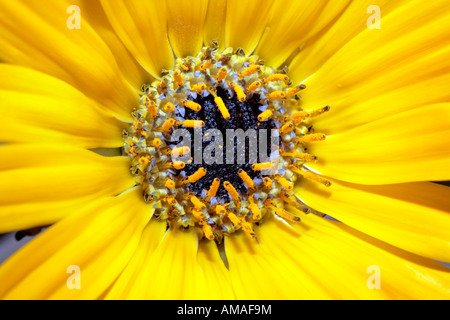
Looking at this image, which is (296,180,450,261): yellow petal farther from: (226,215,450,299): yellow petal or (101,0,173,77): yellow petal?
(101,0,173,77): yellow petal

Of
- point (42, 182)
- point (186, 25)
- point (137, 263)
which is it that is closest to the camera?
point (42, 182)

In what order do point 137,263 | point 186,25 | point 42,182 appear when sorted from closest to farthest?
point 42,182
point 137,263
point 186,25

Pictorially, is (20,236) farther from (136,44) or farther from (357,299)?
(357,299)

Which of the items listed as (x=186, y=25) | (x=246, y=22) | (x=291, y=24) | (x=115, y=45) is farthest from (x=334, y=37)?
(x=115, y=45)

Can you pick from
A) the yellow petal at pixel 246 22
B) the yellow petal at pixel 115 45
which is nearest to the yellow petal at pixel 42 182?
the yellow petal at pixel 115 45

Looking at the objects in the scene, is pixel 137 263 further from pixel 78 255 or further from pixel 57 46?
pixel 57 46

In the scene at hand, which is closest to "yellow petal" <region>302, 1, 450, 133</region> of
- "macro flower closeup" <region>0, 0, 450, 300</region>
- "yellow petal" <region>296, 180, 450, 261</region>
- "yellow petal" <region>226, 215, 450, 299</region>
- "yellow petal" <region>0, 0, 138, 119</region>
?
"macro flower closeup" <region>0, 0, 450, 300</region>

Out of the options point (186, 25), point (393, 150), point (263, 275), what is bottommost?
point (263, 275)
